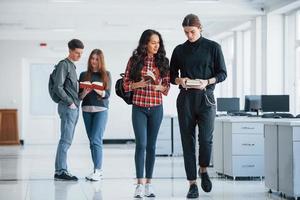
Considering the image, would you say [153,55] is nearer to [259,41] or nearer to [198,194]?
[198,194]

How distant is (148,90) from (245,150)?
2.46 m

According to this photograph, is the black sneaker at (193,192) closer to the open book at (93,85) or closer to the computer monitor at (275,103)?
the open book at (93,85)

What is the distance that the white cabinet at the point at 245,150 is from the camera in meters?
7.36

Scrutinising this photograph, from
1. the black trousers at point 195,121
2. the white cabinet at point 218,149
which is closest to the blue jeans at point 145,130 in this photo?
the black trousers at point 195,121

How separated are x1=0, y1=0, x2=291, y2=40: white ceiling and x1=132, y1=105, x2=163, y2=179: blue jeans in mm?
6334

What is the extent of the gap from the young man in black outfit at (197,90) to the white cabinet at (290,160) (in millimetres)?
745

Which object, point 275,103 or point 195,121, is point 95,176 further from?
point 275,103

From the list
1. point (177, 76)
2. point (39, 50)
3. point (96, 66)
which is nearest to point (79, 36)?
point (39, 50)

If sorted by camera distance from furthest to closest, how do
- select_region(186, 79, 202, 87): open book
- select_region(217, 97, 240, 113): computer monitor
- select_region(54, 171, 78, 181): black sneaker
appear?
select_region(217, 97, 240, 113): computer monitor, select_region(54, 171, 78, 181): black sneaker, select_region(186, 79, 202, 87): open book

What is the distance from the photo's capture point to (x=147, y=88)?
531cm

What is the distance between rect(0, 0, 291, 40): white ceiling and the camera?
1147 cm

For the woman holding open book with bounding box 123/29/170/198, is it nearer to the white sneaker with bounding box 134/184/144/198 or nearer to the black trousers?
the white sneaker with bounding box 134/184/144/198

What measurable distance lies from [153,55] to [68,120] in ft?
6.59

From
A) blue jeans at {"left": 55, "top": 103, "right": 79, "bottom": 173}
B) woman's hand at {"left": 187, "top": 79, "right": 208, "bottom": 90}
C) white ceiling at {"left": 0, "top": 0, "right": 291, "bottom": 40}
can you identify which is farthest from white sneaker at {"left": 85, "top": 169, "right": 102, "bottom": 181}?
white ceiling at {"left": 0, "top": 0, "right": 291, "bottom": 40}
